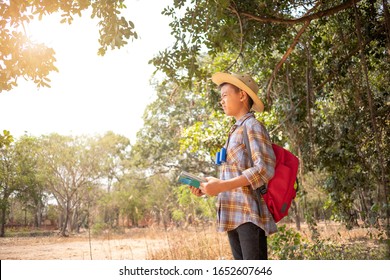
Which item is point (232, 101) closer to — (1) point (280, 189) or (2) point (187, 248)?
(1) point (280, 189)

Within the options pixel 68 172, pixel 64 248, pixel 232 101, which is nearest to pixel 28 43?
pixel 232 101

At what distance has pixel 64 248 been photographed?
16.8ft

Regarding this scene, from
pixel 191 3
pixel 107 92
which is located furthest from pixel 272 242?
pixel 107 92

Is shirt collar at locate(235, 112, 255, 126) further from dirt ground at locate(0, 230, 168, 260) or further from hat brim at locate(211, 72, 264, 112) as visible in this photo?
dirt ground at locate(0, 230, 168, 260)

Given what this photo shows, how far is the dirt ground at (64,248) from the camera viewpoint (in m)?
4.14

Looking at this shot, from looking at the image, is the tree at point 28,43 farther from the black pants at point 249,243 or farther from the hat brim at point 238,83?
the black pants at point 249,243

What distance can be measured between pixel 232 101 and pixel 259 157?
322 mm

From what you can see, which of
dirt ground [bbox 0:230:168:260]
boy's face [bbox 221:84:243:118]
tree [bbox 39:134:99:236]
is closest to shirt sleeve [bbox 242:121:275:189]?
boy's face [bbox 221:84:243:118]

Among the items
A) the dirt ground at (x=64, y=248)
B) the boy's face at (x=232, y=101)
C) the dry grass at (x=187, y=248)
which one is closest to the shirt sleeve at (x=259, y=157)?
the boy's face at (x=232, y=101)

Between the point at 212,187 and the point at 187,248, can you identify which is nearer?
the point at 212,187

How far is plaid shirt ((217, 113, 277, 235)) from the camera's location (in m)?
1.33

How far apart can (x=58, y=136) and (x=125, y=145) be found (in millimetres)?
3591

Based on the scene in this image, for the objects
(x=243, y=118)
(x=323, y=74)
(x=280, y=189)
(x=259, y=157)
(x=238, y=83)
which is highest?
(x=323, y=74)

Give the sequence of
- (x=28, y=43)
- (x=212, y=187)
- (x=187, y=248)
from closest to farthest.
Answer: (x=212, y=187) → (x=28, y=43) → (x=187, y=248)
